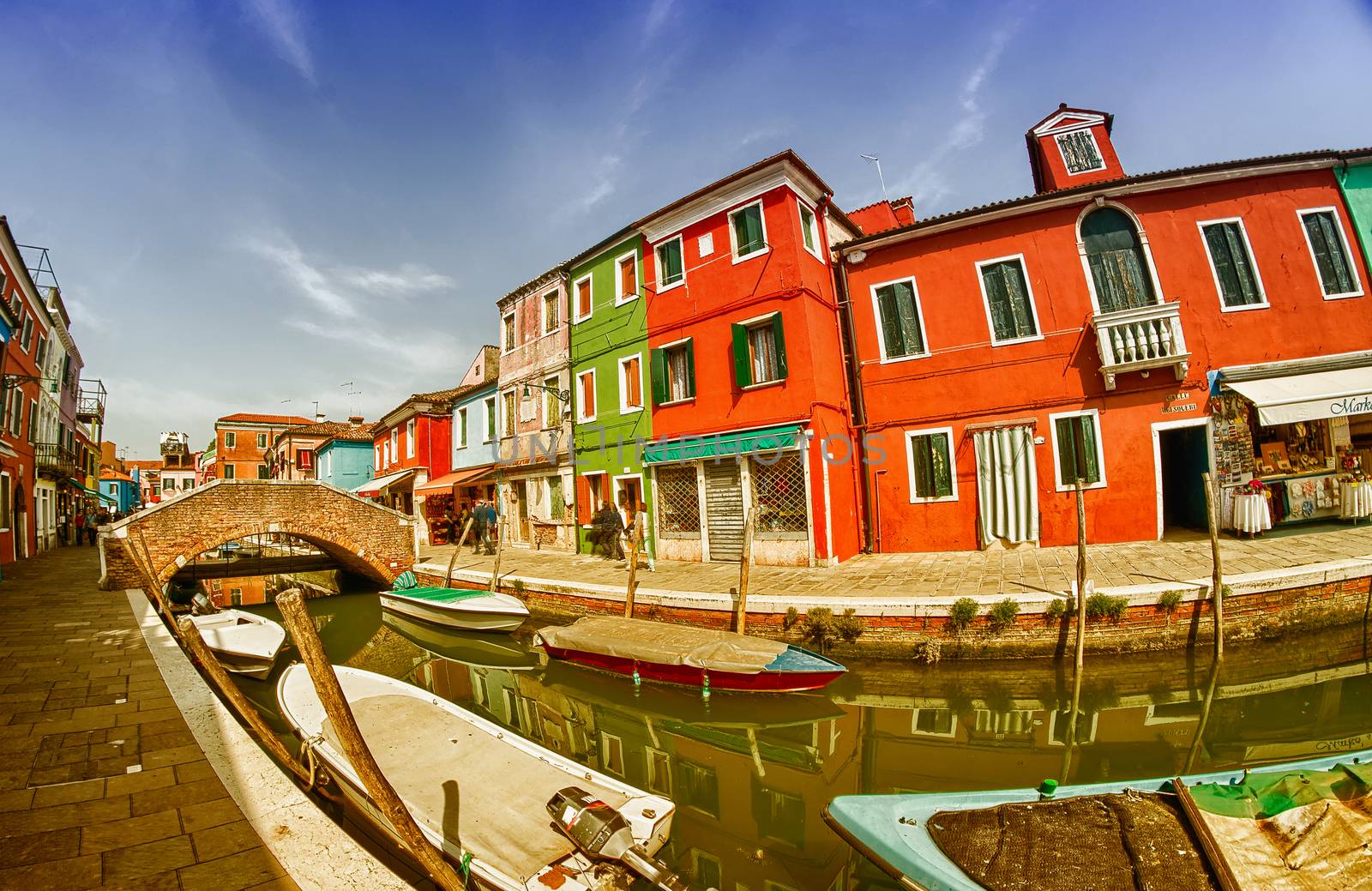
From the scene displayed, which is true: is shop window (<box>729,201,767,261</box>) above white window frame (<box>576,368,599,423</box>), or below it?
above

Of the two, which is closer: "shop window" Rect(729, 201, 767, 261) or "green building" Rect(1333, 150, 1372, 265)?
"green building" Rect(1333, 150, 1372, 265)

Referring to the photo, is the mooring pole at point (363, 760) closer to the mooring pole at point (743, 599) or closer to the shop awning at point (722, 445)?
the mooring pole at point (743, 599)

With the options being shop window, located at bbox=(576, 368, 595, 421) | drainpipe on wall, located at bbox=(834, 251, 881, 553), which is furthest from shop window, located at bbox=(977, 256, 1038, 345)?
shop window, located at bbox=(576, 368, 595, 421)

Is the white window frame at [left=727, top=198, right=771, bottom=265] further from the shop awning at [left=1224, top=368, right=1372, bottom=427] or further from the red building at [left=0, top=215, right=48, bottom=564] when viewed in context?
the red building at [left=0, top=215, right=48, bottom=564]

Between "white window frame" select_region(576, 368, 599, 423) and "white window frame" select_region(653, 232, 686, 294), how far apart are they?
3543 mm

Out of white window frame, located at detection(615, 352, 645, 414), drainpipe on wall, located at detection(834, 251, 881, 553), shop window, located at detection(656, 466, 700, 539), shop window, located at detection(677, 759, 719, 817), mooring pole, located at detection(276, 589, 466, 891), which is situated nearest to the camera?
mooring pole, located at detection(276, 589, 466, 891)

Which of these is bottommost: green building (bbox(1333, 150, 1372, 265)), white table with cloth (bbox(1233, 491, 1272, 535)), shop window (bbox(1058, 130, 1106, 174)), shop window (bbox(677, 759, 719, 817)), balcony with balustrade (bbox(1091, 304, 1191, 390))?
shop window (bbox(677, 759, 719, 817))

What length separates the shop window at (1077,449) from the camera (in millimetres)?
11180

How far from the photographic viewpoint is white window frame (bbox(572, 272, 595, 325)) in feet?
56.2

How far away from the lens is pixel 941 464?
484 inches

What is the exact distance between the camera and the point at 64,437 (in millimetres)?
25141

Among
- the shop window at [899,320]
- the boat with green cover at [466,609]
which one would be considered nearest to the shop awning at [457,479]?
the boat with green cover at [466,609]

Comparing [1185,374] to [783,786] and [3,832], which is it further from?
[3,832]

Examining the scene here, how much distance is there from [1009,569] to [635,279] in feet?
39.2
